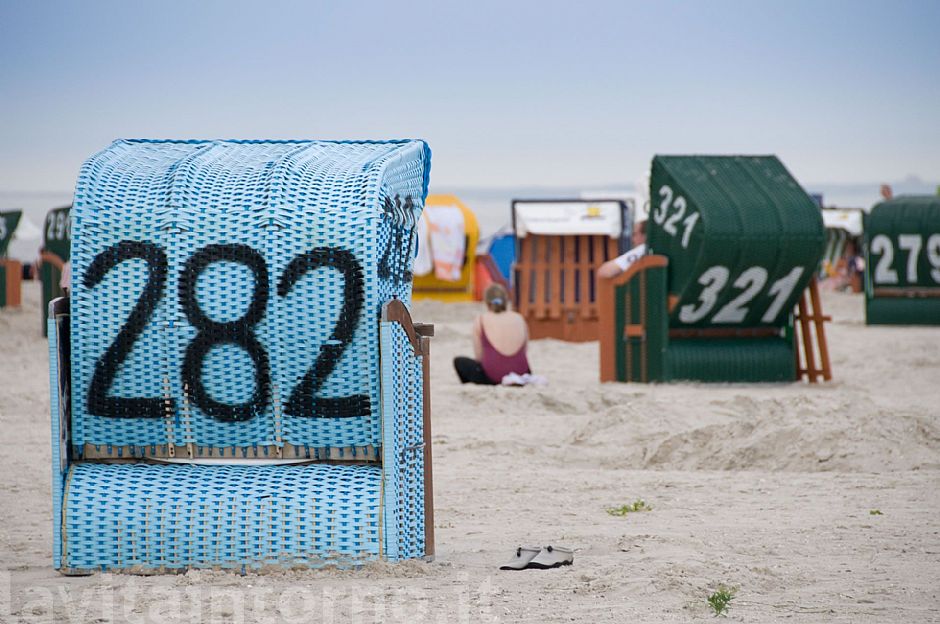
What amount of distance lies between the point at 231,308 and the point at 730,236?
726cm

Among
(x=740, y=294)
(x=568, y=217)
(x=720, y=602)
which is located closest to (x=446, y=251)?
(x=568, y=217)

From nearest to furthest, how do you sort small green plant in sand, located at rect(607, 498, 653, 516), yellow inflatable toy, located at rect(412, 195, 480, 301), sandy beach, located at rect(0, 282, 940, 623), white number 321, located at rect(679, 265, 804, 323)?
sandy beach, located at rect(0, 282, 940, 623)
small green plant in sand, located at rect(607, 498, 653, 516)
white number 321, located at rect(679, 265, 804, 323)
yellow inflatable toy, located at rect(412, 195, 480, 301)

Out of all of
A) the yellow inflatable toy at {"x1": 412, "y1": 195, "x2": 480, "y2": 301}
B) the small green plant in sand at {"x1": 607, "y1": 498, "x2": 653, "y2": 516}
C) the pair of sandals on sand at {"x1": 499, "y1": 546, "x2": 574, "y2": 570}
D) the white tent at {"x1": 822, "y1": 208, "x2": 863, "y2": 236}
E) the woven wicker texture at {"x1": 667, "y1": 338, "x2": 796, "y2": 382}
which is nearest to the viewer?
the pair of sandals on sand at {"x1": 499, "y1": 546, "x2": 574, "y2": 570}

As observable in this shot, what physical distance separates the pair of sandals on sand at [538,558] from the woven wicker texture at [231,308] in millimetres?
784

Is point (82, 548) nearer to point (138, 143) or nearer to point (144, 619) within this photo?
point (144, 619)

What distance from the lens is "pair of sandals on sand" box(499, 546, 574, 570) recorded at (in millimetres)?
5031

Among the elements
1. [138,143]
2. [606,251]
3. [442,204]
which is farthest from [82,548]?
[442,204]

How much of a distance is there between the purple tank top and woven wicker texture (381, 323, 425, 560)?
21.6 feet

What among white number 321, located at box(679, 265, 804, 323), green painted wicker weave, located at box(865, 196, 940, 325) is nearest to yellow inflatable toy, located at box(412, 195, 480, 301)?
green painted wicker weave, located at box(865, 196, 940, 325)

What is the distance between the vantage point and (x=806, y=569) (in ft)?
16.6

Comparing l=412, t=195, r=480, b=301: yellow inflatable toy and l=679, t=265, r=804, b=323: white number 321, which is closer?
l=679, t=265, r=804, b=323: white number 321

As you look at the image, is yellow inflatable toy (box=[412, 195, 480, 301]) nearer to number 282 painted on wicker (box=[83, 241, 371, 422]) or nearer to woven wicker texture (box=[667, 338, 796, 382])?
woven wicker texture (box=[667, 338, 796, 382])

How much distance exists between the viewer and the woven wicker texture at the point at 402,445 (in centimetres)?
480

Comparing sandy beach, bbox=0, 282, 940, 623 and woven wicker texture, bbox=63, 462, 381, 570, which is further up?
woven wicker texture, bbox=63, 462, 381, 570
